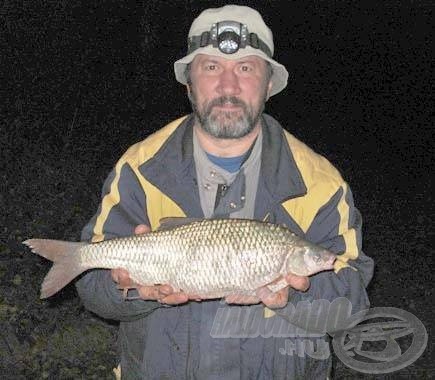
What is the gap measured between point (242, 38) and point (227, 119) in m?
0.60

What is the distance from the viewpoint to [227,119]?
4.08 meters

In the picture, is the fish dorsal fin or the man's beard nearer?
the fish dorsal fin

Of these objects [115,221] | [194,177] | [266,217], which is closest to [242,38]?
[194,177]

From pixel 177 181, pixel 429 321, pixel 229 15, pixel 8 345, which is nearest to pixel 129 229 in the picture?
pixel 177 181

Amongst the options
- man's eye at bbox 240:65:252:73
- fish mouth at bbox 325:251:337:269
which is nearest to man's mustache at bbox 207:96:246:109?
man's eye at bbox 240:65:252:73

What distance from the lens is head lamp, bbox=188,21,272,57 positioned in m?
4.19

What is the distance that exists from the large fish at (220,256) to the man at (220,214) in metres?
0.08

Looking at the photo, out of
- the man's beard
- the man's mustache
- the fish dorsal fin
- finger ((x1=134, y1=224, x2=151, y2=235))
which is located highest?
the man's mustache

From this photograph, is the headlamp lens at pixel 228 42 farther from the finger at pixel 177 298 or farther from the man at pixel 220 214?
the finger at pixel 177 298

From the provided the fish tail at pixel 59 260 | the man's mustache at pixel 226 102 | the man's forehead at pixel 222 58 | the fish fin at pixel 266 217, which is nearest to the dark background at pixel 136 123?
the fish tail at pixel 59 260

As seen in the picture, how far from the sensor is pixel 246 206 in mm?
3934

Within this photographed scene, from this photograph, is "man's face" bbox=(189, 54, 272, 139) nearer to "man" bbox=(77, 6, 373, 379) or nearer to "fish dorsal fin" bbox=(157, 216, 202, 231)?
"man" bbox=(77, 6, 373, 379)

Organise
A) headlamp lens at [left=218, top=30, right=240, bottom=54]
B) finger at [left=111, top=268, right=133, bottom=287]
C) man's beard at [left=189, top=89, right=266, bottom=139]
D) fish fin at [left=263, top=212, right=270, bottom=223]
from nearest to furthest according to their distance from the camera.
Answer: finger at [left=111, top=268, right=133, bottom=287] < fish fin at [left=263, top=212, right=270, bottom=223] < man's beard at [left=189, top=89, right=266, bottom=139] < headlamp lens at [left=218, top=30, right=240, bottom=54]

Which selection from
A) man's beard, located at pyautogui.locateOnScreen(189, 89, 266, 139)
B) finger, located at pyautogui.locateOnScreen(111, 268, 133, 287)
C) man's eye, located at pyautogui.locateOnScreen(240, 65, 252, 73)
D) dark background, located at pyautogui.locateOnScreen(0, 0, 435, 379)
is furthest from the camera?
dark background, located at pyautogui.locateOnScreen(0, 0, 435, 379)
